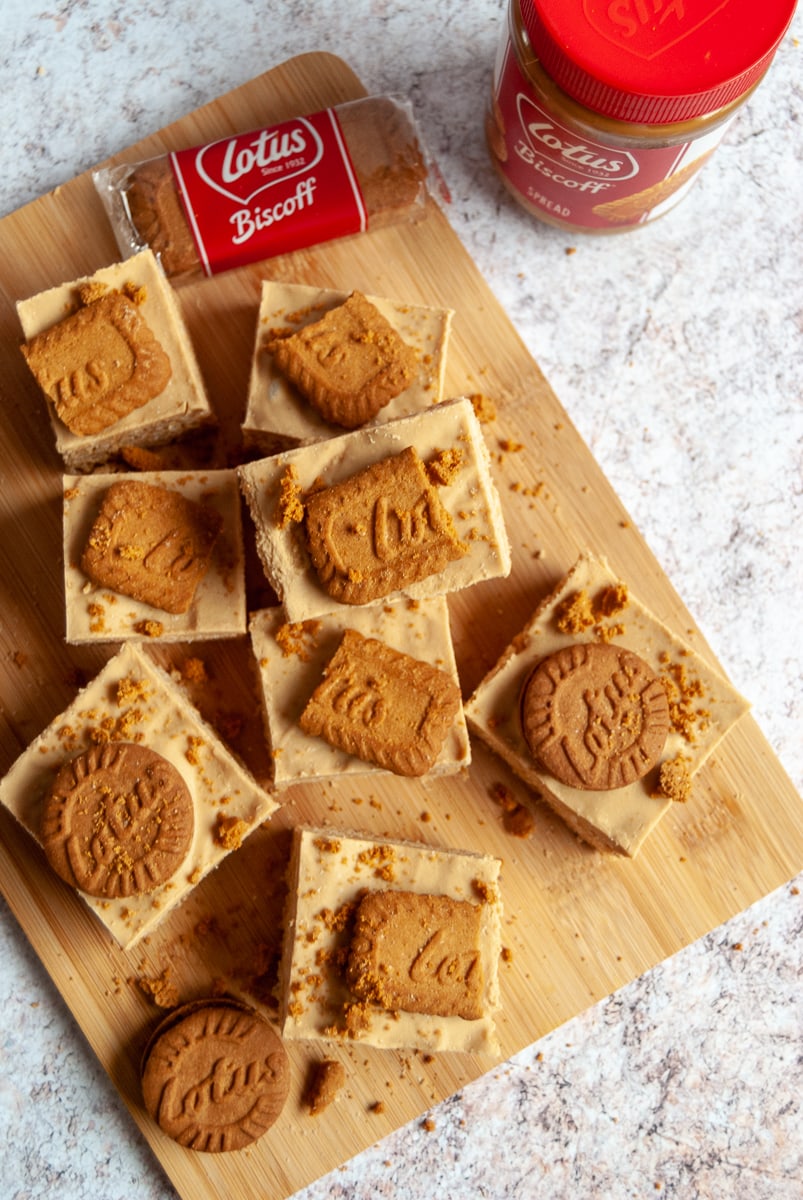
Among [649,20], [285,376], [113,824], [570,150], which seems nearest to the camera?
[649,20]

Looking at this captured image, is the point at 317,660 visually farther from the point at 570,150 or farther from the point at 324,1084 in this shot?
the point at 570,150

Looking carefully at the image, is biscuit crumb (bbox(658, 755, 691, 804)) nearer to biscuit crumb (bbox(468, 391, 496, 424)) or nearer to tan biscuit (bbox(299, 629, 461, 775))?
tan biscuit (bbox(299, 629, 461, 775))

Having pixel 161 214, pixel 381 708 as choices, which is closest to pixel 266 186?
pixel 161 214

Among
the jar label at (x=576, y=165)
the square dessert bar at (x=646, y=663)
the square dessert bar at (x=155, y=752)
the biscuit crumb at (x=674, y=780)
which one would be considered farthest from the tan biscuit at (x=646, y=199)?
the square dessert bar at (x=155, y=752)

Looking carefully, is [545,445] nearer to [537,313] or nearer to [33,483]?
[537,313]

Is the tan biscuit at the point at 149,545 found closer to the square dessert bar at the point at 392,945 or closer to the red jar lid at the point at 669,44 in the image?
the square dessert bar at the point at 392,945

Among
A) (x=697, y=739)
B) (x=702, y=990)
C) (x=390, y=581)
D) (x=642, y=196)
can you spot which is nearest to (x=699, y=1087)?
(x=702, y=990)
